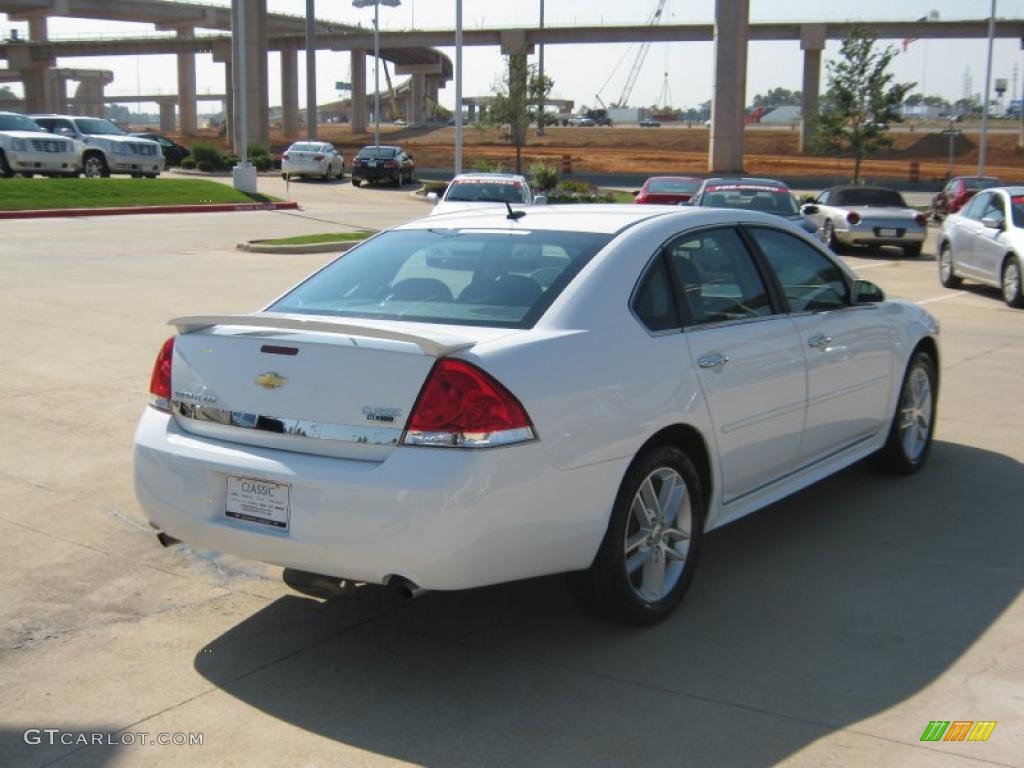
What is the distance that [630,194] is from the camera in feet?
148

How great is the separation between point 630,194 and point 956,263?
1095 inches

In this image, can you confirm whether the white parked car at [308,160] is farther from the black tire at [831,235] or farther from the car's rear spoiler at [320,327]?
the car's rear spoiler at [320,327]

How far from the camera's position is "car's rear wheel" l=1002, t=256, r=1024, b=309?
15789 mm

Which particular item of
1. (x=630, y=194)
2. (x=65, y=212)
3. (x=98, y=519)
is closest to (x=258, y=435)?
(x=98, y=519)

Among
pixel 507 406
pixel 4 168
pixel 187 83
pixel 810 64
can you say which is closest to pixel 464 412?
pixel 507 406

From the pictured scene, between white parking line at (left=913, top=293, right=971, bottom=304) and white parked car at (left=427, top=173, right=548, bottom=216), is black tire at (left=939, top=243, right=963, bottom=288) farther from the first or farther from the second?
white parked car at (left=427, top=173, right=548, bottom=216)

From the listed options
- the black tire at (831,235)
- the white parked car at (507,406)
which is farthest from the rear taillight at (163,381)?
the black tire at (831,235)

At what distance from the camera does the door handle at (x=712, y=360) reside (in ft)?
16.6

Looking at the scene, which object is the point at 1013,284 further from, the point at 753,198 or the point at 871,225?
the point at 871,225

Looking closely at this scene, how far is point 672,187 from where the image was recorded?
83.5 ft

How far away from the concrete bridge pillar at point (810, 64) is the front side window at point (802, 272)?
78.1 m

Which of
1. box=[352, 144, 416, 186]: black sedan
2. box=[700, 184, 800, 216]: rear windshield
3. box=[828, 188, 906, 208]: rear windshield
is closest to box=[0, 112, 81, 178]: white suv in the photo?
box=[352, 144, 416, 186]: black sedan

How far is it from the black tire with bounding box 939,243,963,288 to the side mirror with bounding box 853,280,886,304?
12.4m

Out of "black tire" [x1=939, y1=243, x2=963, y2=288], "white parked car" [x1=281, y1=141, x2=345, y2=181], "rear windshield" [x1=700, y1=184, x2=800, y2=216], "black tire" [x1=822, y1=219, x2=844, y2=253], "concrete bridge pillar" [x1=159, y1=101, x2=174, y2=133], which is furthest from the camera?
"concrete bridge pillar" [x1=159, y1=101, x2=174, y2=133]
